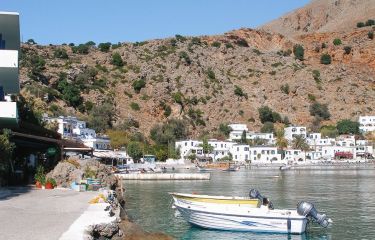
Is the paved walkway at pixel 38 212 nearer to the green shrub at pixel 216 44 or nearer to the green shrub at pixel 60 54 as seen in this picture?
the green shrub at pixel 60 54

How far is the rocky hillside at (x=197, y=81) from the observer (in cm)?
11556

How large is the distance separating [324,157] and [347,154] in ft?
19.3

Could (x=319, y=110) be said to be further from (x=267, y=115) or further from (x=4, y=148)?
(x=4, y=148)

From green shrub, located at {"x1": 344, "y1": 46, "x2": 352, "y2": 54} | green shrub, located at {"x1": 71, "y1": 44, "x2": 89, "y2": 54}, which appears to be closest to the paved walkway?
green shrub, located at {"x1": 71, "y1": 44, "x2": 89, "y2": 54}

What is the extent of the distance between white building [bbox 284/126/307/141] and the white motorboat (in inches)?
4414

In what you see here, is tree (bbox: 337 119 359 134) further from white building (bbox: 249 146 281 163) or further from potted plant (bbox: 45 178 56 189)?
potted plant (bbox: 45 178 56 189)

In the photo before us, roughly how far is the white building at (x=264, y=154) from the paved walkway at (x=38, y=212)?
10631 centimetres

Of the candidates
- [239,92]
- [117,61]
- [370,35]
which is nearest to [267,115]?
[239,92]

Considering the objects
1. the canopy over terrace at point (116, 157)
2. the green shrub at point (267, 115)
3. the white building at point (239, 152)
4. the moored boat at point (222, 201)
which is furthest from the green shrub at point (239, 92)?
the moored boat at point (222, 201)

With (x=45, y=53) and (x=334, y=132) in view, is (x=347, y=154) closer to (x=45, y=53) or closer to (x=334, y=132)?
(x=334, y=132)

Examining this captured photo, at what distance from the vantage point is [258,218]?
26.1m

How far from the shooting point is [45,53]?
13362 cm

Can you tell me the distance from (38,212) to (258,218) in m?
11.2

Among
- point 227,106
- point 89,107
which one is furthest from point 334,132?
point 89,107
